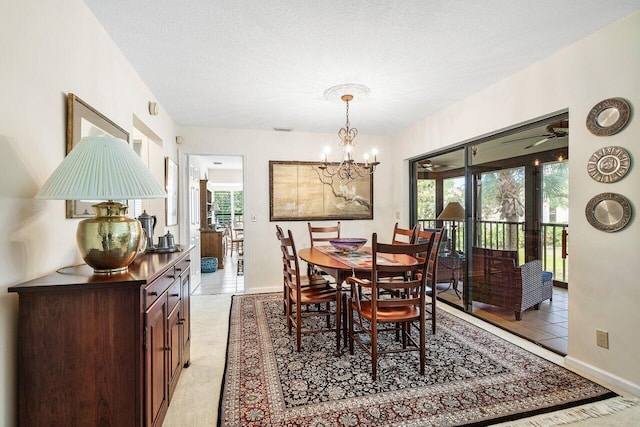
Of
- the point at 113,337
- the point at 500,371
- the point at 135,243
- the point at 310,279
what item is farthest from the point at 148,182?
the point at 500,371

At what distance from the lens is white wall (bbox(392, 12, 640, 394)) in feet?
6.67

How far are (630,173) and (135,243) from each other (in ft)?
9.78

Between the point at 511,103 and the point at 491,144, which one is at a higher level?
the point at 511,103

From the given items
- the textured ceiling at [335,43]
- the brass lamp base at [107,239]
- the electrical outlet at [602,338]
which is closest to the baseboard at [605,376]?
the electrical outlet at [602,338]

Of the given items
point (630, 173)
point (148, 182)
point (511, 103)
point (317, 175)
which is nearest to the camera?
point (148, 182)

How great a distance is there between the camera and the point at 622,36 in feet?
6.83

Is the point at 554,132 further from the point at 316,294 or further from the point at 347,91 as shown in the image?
the point at 316,294

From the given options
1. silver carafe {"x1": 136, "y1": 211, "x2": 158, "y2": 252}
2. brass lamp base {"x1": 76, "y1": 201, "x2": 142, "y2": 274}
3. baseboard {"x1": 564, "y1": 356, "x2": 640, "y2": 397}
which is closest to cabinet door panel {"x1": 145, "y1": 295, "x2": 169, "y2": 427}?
brass lamp base {"x1": 76, "y1": 201, "x2": 142, "y2": 274}

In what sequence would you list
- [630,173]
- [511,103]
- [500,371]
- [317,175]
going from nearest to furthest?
[630,173]
[500,371]
[511,103]
[317,175]

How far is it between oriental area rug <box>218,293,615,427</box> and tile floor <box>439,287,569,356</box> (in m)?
0.32

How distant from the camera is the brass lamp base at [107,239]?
54.1 inches

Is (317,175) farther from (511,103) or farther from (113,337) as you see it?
(113,337)

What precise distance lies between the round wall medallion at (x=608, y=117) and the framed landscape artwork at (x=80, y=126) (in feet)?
10.9

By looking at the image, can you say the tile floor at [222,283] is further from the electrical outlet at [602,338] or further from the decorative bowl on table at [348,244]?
the electrical outlet at [602,338]
